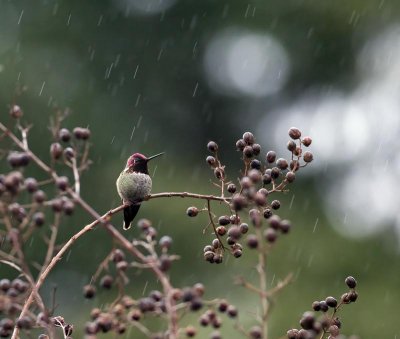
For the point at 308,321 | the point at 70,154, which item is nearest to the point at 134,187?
the point at 70,154

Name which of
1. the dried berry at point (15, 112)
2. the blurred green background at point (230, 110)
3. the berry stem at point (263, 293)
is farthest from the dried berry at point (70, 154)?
the blurred green background at point (230, 110)

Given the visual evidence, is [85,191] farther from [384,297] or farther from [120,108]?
[384,297]

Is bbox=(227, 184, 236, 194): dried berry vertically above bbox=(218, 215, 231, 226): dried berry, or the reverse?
bbox=(227, 184, 236, 194): dried berry

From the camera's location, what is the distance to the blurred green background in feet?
43.0

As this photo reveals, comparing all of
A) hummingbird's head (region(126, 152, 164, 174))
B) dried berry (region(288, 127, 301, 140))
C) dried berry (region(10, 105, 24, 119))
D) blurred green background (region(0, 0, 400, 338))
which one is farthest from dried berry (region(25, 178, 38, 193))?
blurred green background (region(0, 0, 400, 338))

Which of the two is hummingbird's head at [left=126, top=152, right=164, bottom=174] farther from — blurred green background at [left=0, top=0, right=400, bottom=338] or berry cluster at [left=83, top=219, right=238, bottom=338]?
blurred green background at [left=0, top=0, right=400, bottom=338]

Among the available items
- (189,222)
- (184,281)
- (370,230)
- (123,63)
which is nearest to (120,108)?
(123,63)

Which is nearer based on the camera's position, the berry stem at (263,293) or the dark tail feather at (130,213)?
the berry stem at (263,293)

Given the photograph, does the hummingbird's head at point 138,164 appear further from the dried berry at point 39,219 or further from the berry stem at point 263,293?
the berry stem at point 263,293

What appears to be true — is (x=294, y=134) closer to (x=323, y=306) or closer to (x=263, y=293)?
(x=323, y=306)

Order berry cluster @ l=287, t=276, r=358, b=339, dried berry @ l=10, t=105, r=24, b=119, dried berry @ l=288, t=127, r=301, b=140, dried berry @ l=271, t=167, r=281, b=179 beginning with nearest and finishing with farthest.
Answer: berry cluster @ l=287, t=276, r=358, b=339, dried berry @ l=10, t=105, r=24, b=119, dried berry @ l=271, t=167, r=281, b=179, dried berry @ l=288, t=127, r=301, b=140

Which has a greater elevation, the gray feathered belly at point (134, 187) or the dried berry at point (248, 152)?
the dried berry at point (248, 152)

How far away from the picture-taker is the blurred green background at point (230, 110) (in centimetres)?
1311

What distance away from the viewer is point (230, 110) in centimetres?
1852
